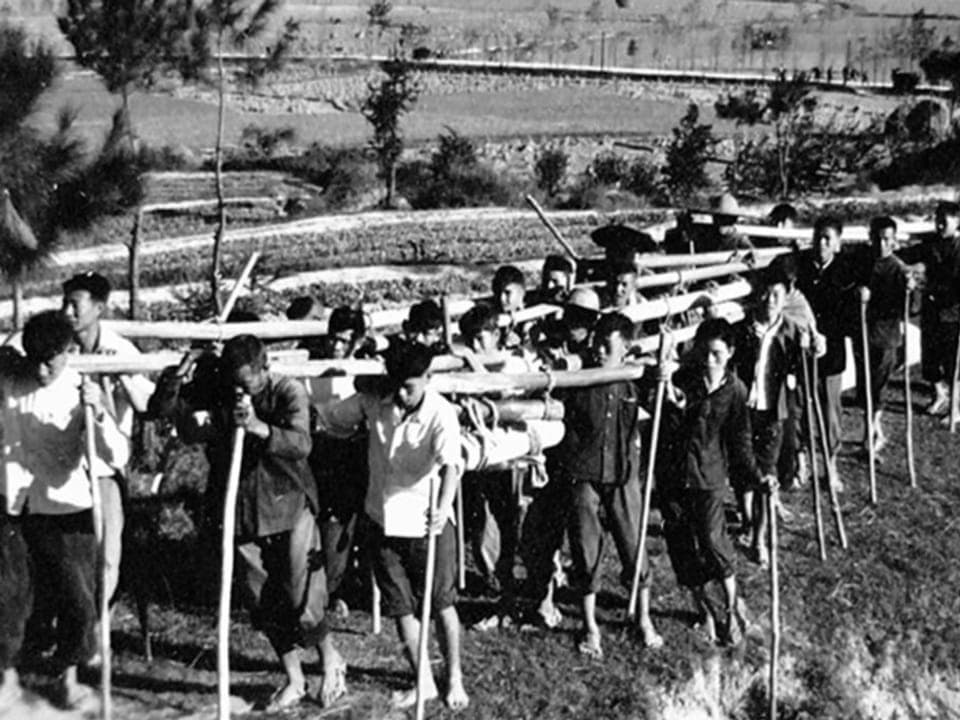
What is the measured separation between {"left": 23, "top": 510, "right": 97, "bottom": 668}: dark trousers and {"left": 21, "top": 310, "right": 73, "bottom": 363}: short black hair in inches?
31.0

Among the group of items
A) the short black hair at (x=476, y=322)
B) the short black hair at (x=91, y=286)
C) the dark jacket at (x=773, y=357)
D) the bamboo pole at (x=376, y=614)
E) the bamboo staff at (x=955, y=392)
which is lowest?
the bamboo pole at (x=376, y=614)

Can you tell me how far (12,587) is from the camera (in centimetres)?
572

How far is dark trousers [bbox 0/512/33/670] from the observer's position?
5.68 m

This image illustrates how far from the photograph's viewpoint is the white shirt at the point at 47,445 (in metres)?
5.50

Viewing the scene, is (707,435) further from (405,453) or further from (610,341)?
(405,453)

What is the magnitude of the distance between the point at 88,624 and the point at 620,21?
2959 inches

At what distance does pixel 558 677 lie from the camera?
6328 millimetres

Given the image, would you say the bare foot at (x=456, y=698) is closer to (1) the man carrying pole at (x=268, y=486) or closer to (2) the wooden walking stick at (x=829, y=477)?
(1) the man carrying pole at (x=268, y=486)

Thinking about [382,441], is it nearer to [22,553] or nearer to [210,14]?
[22,553]

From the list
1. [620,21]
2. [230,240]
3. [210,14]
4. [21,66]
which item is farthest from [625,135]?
[620,21]

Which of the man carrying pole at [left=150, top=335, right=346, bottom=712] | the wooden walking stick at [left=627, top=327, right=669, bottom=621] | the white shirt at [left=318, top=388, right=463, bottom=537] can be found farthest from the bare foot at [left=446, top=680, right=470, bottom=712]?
the wooden walking stick at [left=627, top=327, right=669, bottom=621]

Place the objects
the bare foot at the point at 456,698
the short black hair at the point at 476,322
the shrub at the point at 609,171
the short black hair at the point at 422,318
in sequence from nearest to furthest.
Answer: the bare foot at the point at 456,698, the short black hair at the point at 422,318, the short black hair at the point at 476,322, the shrub at the point at 609,171

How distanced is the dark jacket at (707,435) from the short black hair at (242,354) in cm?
234

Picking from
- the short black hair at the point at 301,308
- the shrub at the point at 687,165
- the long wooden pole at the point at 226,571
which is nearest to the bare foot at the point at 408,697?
the long wooden pole at the point at 226,571
